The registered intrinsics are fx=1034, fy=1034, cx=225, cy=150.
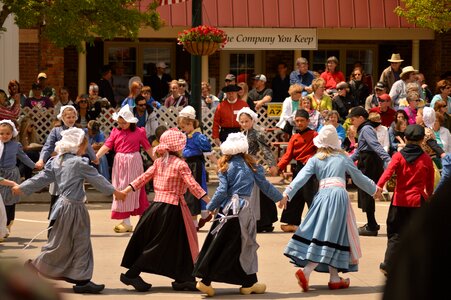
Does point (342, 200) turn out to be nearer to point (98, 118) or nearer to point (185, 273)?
point (185, 273)

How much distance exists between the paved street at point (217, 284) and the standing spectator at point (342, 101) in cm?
343

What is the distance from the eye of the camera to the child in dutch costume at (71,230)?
28.3ft

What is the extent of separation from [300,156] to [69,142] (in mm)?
4512

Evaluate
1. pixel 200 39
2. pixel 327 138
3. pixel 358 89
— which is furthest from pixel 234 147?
pixel 358 89

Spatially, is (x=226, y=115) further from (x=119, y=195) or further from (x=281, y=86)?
(x=119, y=195)

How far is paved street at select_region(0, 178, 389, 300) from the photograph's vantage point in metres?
8.88

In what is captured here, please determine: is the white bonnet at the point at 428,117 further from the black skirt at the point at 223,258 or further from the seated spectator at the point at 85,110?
the black skirt at the point at 223,258

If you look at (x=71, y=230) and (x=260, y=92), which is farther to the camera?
(x=260, y=92)

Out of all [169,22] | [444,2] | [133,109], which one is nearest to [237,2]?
[169,22]

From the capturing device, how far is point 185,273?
29.3 feet

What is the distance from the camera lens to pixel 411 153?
984cm

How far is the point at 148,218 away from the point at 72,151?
2.98 feet

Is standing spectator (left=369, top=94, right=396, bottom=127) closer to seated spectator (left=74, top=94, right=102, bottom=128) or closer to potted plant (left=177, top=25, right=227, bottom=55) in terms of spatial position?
potted plant (left=177, top=25, right=227, bottom=55)

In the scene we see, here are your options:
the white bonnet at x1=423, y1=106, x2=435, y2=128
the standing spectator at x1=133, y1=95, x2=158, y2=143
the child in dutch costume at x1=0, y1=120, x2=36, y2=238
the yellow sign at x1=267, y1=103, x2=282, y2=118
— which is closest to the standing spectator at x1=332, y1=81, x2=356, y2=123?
the yellow sign at x1=267, y1=103, x2=282, y2=118
